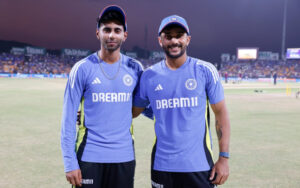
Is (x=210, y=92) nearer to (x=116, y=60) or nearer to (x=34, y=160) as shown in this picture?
(x=116, y=60)

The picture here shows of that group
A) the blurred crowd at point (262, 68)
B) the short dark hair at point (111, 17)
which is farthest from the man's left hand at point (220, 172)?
the blurred crowd at point (262, 68)

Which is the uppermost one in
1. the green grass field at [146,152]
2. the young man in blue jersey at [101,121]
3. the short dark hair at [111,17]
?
the short dark hair at [111,17]

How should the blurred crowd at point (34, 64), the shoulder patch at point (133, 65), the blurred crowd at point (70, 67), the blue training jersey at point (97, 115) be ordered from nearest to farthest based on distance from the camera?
the blue training jersey at point (97, 115) < the shoulder patch at point (133, 65) < the blurred crowd at point (34, 64) < the blurred crowd at point (70, 67)

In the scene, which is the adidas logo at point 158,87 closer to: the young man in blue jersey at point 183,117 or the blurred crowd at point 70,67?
the young man in blue jersey at point 183,117

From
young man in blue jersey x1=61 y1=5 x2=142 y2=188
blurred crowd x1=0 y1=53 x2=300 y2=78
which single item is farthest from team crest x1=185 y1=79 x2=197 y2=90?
blurred crowd x1=0 y1=53 x2=300 y2=78

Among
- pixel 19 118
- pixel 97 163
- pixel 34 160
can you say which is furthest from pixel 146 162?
pixel 19 118

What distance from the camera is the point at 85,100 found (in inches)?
121

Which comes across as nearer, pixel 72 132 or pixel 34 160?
pixel 72 132

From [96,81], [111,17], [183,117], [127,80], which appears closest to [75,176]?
[96,81]

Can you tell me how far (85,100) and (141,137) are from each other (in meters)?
5.61

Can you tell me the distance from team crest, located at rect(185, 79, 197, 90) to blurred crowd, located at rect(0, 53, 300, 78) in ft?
228

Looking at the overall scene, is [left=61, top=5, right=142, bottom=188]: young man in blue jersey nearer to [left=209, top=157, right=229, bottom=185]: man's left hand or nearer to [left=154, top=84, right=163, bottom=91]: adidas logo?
[left=154, top=84, right=163, bottom=91]: adidas logo

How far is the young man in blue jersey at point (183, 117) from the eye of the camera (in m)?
2.87

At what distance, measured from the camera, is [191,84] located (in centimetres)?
296
